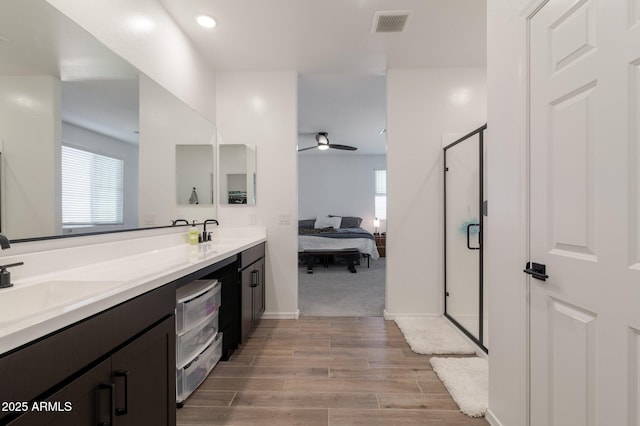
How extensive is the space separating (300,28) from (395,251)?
230 centimetres

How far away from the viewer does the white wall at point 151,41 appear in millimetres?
1474

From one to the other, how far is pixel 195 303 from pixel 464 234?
246 cm

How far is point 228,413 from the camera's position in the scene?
1564 mm

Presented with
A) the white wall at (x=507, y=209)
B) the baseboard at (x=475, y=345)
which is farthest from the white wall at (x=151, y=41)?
the baseboard at (x=475, y=345)

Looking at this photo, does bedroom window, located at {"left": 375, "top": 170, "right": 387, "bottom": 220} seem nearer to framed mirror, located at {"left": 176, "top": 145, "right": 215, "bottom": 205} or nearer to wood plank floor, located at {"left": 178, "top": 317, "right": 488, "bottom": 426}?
wood plank floor, located at {"left": 178, "top": 317, "right": 488, "bottom": 426}

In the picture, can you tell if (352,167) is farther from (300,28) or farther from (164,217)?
(164,217)

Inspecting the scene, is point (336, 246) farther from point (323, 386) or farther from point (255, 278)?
point (323, 386)

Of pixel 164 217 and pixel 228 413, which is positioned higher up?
pixel 164 217

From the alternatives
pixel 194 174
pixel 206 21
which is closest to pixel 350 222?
pixel 194 174

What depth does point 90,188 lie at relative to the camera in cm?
146

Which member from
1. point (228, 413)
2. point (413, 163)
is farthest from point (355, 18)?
point (228, 413)

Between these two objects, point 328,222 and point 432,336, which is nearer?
point 432,336

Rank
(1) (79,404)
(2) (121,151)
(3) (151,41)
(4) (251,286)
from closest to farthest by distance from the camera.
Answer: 1. (1) (79,404)
2. (2) (121,151)
3. (3) (151,41)
4. (4) (251,286)

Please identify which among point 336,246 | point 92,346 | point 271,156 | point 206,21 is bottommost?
point 336,246
